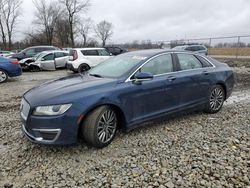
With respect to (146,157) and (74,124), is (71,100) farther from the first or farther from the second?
(146,157)

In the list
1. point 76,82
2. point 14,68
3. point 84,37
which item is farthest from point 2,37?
point 76,82

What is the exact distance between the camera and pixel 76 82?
4055 millimetres

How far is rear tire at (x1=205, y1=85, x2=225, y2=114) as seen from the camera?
5.42m

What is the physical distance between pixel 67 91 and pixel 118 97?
0.78 metres

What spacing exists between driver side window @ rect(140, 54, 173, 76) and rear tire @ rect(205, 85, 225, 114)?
1.36 m

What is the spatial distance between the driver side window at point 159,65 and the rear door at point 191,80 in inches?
8.7

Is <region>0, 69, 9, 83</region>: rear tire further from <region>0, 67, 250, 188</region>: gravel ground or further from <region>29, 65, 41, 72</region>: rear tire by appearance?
<region>0, 67, 250, 188</region>: gravel ground

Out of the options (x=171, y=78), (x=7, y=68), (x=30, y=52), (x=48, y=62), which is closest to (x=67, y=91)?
(x=171, y=78)

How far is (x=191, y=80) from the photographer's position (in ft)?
16.1


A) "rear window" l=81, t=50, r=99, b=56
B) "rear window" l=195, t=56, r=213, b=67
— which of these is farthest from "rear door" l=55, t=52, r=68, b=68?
"rear window" l=195, t=56, r=213, b=67

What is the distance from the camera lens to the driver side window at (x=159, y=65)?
14.4 feet

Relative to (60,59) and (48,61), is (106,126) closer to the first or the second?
(48,61)

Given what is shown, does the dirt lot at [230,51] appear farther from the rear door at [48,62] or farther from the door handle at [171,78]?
the door handle at [171,78]

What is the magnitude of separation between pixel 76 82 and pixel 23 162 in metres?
1.44
